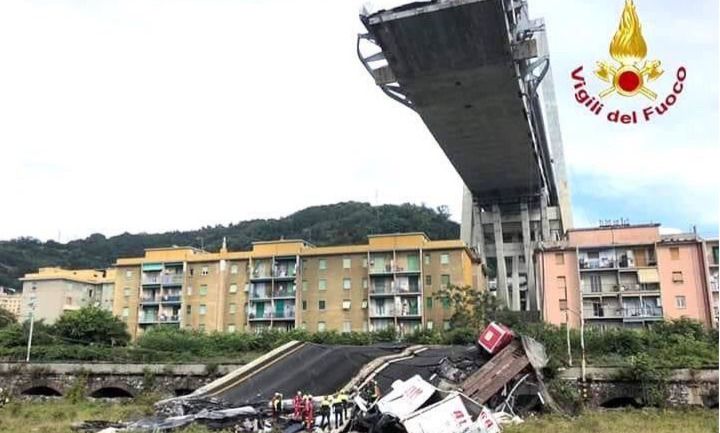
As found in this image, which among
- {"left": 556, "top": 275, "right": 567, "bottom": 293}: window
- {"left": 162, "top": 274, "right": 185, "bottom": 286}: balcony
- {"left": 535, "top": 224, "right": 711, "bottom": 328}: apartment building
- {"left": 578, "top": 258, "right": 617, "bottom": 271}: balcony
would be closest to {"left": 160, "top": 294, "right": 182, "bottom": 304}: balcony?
{"left": 162, "top": 274, "right": 185, "bottom": 286}: balcony

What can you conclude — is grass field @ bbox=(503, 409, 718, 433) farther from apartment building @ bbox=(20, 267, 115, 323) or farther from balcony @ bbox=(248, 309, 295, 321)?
apartment building @ bbox=(20, 267, 115, 323)

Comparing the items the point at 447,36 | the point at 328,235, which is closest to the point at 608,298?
the point at 447,36

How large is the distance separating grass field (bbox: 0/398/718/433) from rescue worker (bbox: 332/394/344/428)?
2.54m

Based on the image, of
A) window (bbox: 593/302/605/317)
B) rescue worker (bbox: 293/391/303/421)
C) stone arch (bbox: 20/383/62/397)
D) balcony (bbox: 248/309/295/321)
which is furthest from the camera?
balcony (bbox: 248/309/295/321)

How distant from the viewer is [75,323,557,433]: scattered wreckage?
12.0 meters

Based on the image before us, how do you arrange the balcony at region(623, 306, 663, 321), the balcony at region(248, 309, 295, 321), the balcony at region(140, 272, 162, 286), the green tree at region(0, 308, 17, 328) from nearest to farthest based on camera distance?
the balcony at region(623, 306, 663, 321) < the balcony at region(248, 309, 295, 321) < the green tree at region(0, 308, 17, 328) < the balcony at region(140, 272, 162, 286)

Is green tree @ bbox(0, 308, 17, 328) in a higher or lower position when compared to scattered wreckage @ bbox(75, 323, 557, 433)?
higher

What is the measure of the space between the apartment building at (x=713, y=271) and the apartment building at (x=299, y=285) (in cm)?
1516

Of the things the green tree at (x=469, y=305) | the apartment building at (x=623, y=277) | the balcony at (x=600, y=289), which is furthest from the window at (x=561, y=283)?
the green tree at (x=469, y=305)

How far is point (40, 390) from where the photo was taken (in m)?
23.2

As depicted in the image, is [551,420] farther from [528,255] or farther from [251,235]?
[251,235]

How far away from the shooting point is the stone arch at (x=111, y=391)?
71.6 ft

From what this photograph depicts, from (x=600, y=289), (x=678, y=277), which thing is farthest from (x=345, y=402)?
(x=678, y=277)

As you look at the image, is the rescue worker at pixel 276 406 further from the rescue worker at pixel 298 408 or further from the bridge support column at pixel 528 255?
the bridge support column at pixel 528 255
